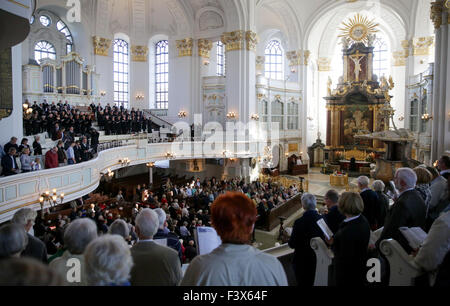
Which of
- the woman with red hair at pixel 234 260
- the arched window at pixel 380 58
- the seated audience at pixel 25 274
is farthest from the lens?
the arched window at pixel 380 58

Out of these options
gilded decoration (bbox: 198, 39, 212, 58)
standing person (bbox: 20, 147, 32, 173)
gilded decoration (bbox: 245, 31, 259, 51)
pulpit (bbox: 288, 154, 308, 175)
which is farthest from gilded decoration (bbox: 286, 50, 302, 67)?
standing person (bbox: 20, 147, 32, 173)

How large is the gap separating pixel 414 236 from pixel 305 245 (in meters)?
1.30

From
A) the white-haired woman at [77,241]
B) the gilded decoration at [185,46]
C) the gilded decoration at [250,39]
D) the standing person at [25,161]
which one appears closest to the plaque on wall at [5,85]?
the standing person at [25,161]

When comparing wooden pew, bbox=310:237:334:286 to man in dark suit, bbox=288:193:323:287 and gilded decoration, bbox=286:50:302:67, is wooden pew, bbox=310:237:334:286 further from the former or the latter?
gilded decoration, bbox=286:50:302:67

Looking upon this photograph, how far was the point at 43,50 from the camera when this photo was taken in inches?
918

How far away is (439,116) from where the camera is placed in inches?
669

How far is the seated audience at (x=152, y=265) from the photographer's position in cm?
292

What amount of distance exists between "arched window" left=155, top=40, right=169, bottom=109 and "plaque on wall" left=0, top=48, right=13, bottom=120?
770 inches

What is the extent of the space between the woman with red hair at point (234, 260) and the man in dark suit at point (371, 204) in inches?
169

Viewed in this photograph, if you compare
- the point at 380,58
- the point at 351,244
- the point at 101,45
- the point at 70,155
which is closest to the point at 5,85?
the point at 70,155

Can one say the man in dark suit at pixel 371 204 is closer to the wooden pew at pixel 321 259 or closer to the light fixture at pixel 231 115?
the wooden pew at pixel 321 259

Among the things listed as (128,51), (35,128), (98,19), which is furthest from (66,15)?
(35,128)

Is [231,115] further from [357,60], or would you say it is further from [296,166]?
[357,60]
